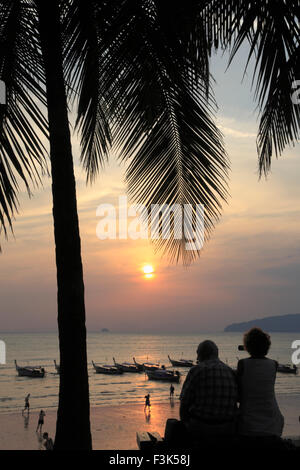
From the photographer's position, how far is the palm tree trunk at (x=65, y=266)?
4.06m

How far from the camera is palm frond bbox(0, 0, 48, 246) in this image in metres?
4.35

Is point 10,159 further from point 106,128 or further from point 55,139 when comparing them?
point 106,128

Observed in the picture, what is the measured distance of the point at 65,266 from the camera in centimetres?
416

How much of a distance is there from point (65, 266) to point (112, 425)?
29.8 metres

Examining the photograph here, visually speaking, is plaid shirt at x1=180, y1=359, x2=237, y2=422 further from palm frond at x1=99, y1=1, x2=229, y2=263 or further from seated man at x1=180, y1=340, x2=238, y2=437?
palm frond at x1=99, y1=1, x2=229, y2=263

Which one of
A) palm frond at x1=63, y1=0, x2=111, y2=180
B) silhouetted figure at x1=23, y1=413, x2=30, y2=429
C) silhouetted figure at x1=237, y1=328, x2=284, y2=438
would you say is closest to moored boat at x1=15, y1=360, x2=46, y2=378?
silhouetted figure at x1=23, y1=413, x2=30, y2=429

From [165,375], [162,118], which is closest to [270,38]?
[162,118]

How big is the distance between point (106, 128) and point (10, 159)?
83.8 inches

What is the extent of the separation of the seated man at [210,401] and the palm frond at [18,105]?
2094 millimetres

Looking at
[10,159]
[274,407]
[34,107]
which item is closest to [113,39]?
[34,107]

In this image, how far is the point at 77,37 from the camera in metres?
4.62
